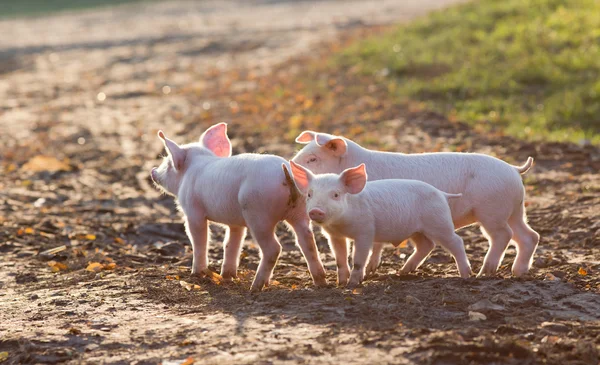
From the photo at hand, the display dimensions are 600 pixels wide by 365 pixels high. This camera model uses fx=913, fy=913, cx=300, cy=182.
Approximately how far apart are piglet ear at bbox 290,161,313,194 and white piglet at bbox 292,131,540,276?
113 centimetres

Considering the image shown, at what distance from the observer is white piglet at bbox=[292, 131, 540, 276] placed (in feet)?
22.2

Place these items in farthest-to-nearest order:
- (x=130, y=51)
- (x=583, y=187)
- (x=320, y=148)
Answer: (x=130, y=51), (x=583, y=187), (x=320, y=148)

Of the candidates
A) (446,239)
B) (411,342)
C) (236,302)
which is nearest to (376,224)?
(446,239)

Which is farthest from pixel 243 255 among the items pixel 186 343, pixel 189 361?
pixel 189 361

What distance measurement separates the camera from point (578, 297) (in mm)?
5992

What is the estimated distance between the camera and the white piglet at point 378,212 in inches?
245

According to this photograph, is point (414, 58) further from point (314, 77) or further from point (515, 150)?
Result: point (515, 150)

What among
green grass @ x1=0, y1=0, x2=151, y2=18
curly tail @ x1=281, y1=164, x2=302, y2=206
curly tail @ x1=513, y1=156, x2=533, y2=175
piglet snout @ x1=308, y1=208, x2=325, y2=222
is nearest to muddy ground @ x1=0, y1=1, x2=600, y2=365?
piglet snout @ x1=308, y1=208, x2=325, y2=222

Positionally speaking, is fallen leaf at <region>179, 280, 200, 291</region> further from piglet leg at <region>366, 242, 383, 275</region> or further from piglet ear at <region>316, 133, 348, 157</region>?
piglet ear at <region>316, 133, 348, 157</region>

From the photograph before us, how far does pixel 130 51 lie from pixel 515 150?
17.0 m

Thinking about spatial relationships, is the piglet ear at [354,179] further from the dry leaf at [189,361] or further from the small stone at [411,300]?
the dry leaf at [189,361]

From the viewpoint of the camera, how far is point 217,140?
7660mm

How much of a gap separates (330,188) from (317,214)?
0.30 m

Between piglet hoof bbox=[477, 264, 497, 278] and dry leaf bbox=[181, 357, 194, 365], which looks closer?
dry leaf bbox=[181, 357, 194, 365]
